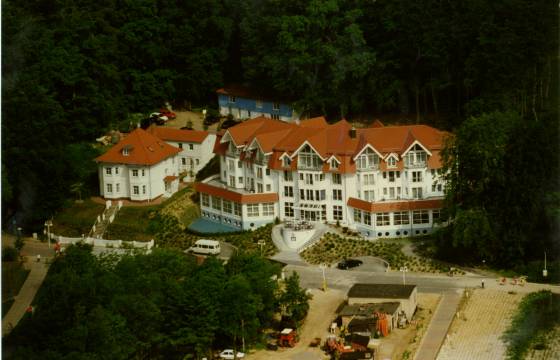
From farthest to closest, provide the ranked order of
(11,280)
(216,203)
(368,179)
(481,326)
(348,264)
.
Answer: (216,203)
(368,179)
(348,264)
(11,280)
(481,326)

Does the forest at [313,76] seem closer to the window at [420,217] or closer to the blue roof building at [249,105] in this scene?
the blue roof building at [249,105]

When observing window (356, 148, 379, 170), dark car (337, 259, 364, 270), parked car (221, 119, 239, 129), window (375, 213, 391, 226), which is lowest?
dark car (337, 259, 364, 270)

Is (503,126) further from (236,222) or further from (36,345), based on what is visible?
(36,345)

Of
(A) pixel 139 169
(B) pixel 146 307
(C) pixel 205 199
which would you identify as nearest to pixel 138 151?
(A) pixel 139 169

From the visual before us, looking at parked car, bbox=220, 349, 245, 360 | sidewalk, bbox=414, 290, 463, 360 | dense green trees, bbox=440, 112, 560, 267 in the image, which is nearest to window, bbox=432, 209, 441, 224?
dense green trees, bbox=440, 112, 560, 267

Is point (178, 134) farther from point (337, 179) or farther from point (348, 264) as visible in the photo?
point (348, 264)

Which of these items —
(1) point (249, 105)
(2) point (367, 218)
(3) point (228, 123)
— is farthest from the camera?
(1) point (249, 105)

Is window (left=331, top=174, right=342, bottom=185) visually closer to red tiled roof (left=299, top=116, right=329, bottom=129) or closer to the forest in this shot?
red tiled roof (left=299, top=116, right=329, bottom=129)

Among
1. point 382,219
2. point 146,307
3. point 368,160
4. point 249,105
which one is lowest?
point 146,307
